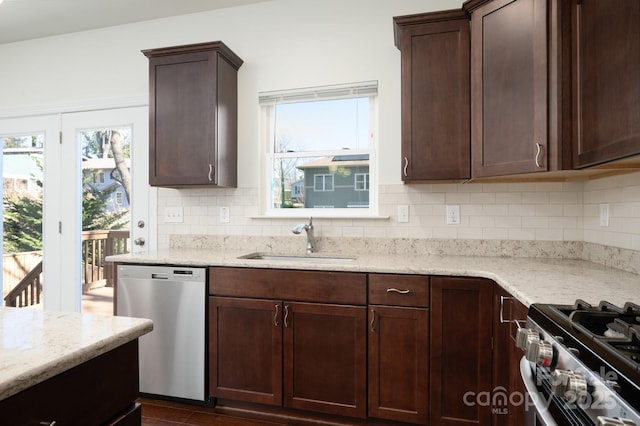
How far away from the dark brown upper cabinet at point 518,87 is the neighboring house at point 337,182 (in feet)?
2.80

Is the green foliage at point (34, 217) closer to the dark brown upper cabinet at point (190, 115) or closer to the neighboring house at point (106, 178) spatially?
the neighboring house at point (106, 178)

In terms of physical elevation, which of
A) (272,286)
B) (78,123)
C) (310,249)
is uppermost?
(78,123)

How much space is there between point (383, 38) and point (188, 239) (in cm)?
213

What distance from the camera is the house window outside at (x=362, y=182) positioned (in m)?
2.79

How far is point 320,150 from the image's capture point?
9.47 ft

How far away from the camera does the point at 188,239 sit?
3.01 meters

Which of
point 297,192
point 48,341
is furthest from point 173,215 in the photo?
point 48,341

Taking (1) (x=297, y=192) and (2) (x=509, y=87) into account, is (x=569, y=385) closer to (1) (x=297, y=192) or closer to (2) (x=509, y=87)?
(2) (x=509, y=87)

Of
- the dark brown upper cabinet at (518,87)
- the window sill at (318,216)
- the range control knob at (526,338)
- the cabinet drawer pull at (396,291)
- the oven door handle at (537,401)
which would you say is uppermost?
the dark brown upper cabinet at (518,87)

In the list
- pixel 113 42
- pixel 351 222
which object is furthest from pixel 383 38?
pixel 113 42

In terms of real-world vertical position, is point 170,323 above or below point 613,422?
below

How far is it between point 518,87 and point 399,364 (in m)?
1.56

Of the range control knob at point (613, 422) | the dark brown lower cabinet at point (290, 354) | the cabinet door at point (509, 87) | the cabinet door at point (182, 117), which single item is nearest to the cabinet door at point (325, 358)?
the dark brown lower cabinet at point (290, 354)

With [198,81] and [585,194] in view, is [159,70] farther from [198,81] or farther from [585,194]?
[585,194]
